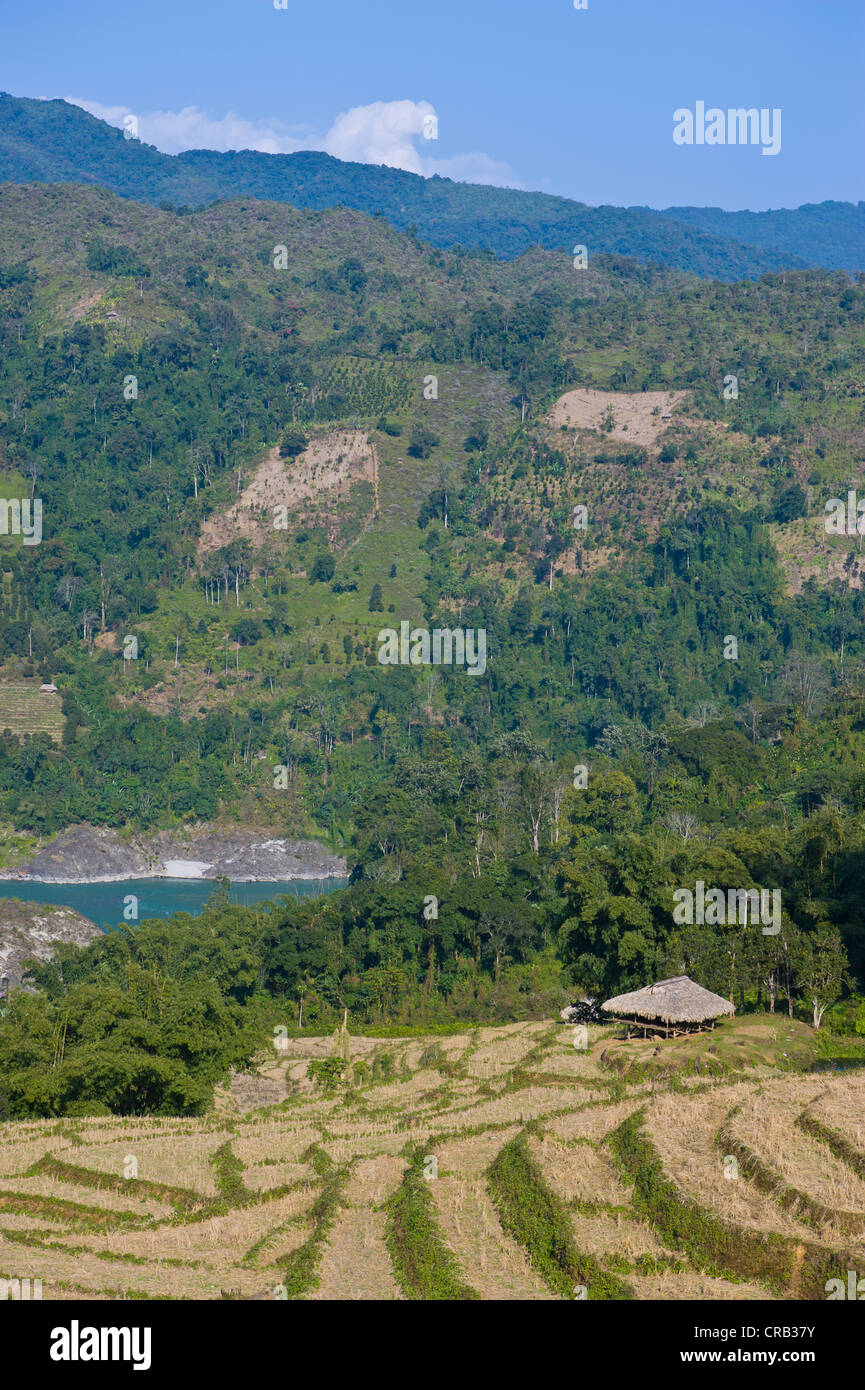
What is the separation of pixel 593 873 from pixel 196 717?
7980 centimetres

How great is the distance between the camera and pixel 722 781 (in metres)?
82.8

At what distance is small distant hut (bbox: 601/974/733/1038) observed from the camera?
41.5m

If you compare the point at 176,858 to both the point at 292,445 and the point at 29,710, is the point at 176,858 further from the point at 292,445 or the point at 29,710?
the point at 292,445

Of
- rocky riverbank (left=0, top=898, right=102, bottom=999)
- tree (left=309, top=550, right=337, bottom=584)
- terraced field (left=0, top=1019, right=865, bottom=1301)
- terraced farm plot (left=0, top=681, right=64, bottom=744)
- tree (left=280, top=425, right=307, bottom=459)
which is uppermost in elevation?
tree (left=280, top=425, right=307, bottom=459)

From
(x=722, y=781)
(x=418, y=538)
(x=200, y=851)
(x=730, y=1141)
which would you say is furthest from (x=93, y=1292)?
(x=418, y=538)

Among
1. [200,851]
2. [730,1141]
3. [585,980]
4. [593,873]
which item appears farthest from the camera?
[200,851]

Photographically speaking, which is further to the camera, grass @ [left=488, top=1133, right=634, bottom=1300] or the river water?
the river water

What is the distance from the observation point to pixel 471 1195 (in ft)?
84.7

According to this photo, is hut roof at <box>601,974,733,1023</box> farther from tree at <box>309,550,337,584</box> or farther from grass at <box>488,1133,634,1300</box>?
tree at <box>309,550,337,584</box>

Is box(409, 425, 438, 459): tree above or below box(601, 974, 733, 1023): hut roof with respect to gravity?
above

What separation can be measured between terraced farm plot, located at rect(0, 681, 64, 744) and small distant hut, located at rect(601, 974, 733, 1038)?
91.2 meters

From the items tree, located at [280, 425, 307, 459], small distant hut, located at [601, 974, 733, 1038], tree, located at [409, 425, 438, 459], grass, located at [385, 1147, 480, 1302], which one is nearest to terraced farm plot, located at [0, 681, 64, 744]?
tree, located at [280, 425, 307, 459]

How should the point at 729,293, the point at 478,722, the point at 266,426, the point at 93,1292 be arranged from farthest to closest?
the point at 729,293, the point at 266,426, the point at 478,722, the point at 93,1292
